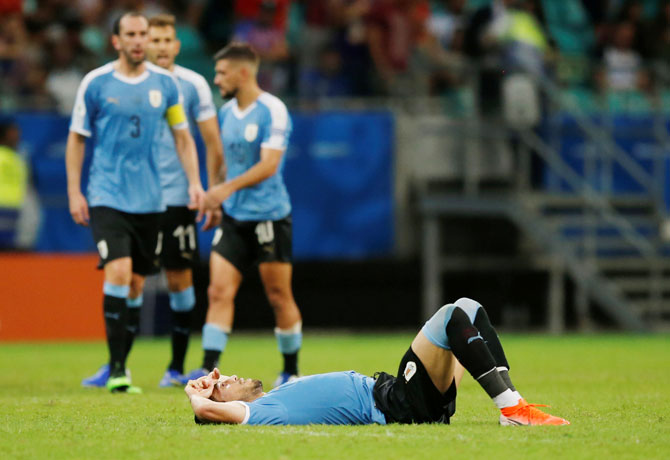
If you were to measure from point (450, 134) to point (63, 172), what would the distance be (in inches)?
212

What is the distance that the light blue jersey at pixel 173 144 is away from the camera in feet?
33.4

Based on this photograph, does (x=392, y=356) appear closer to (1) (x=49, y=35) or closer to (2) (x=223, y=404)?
(2) (x=223, y=404)

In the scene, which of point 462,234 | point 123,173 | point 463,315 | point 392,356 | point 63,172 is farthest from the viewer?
point 462,234

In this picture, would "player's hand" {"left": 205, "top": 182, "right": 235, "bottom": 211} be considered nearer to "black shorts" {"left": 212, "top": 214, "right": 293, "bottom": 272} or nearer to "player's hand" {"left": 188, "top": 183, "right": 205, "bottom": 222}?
"player's hand" {"left": 188, "top": 183, "right": 205, "bottom": 222}

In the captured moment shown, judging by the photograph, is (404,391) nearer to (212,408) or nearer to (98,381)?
(212,408)

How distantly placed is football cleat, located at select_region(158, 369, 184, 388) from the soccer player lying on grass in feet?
11.0

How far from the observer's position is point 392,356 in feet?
42.7

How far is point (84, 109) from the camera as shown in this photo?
9344 millimetres

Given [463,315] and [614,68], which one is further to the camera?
[614,68]

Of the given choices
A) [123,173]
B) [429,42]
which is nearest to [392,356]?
[123,173]

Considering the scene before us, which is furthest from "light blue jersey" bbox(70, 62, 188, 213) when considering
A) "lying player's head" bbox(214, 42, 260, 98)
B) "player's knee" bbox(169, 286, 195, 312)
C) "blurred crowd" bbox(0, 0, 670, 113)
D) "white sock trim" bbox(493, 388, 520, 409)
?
"blurred crowd" bbox(0, 0, 670, 113)

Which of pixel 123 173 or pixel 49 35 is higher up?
pixel 49 35

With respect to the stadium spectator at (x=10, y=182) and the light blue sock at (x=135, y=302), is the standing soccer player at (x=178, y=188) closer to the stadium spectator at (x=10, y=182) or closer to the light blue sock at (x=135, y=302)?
the light blue sock at (x=135, y=302)

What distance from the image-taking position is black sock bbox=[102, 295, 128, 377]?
9141 millimetres
